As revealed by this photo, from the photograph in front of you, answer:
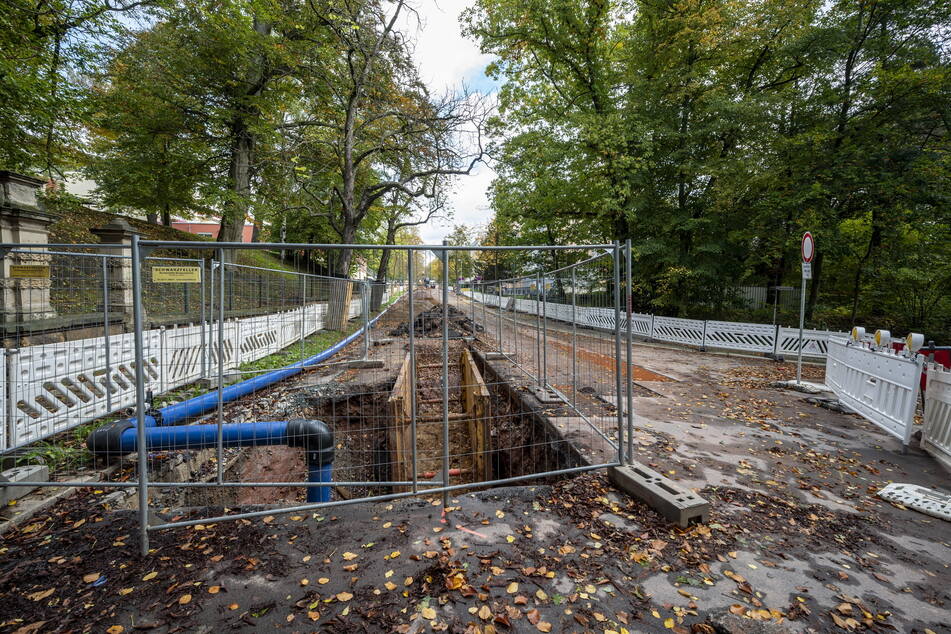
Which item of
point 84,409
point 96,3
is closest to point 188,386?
point 84,409

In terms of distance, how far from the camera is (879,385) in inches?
192

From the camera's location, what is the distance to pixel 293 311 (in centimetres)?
700

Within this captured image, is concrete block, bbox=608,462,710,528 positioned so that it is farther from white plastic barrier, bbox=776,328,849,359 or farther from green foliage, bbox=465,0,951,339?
green foliage, bbox=465,0,951,339

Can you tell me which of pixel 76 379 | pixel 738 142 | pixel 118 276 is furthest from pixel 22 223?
pixel 738 142

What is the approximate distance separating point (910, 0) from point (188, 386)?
23.2m

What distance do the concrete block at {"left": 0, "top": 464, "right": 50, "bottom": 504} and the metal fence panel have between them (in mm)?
15596

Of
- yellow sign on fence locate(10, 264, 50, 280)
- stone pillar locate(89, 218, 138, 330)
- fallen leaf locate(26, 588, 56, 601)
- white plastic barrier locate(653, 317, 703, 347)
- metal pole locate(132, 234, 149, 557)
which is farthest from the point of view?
white plastic barrier locate(653, 317, 703, 347)

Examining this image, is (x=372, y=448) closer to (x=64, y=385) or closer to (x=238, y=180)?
(x=64, y=385)

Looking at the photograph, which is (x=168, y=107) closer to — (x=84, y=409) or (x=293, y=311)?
Result: (x=293, y=311)

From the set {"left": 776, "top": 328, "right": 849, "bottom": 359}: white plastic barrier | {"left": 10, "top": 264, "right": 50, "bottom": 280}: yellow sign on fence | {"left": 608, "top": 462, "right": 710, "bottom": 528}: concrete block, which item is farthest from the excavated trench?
{"left": 776, "top": 328, "right": 849, "bottom": 359}: white plastic barrier

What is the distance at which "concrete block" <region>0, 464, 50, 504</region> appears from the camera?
120 inches

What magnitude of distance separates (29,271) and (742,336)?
16.0 meters

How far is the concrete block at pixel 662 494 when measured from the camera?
2816mm

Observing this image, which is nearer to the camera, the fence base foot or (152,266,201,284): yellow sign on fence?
(152,266,201,284): yellow sign on fence
